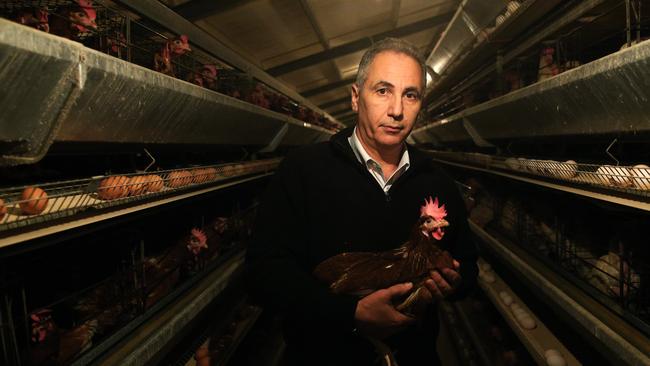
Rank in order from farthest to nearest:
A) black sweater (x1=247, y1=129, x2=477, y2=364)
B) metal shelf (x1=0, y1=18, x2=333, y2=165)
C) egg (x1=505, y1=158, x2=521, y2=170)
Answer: egg (x1=505, y1=158, x2=521, y2=170)
black sweater (x1=247, y1=129, x2=477, y2=364)
metal shelf (x1=0, y1=18, x2=333, y2=165)

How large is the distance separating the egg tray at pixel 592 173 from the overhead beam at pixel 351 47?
9.77ft

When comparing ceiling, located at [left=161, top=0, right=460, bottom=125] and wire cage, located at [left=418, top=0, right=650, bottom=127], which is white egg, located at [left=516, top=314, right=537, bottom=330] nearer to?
wire cage, located at [left=418, top=0, right=650, bottom=127]

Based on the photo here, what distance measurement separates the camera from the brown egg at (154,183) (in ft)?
A: 4.63

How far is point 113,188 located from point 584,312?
171 cm

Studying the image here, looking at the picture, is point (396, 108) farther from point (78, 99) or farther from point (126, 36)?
point (126, 36)

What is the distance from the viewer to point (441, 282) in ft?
3.55

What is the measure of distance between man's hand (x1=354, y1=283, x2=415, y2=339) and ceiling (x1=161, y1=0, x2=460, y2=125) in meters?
2.43

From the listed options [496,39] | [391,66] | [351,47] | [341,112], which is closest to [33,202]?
[391,66]

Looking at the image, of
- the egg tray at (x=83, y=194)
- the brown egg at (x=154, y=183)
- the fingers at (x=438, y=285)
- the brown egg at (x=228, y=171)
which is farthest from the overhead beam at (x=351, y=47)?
the fingers at (x=438, y=285)

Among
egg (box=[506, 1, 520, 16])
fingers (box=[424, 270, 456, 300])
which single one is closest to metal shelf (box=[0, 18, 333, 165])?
fingers (box=[424, 270, 456, 300])

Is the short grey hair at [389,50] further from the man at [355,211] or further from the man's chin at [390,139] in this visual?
the man's chin at [390,139]

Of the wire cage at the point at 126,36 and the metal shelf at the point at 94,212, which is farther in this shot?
the wire cage at the point at 126,36

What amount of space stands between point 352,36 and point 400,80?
389cm

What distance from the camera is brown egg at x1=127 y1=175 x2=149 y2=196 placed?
1271mm
